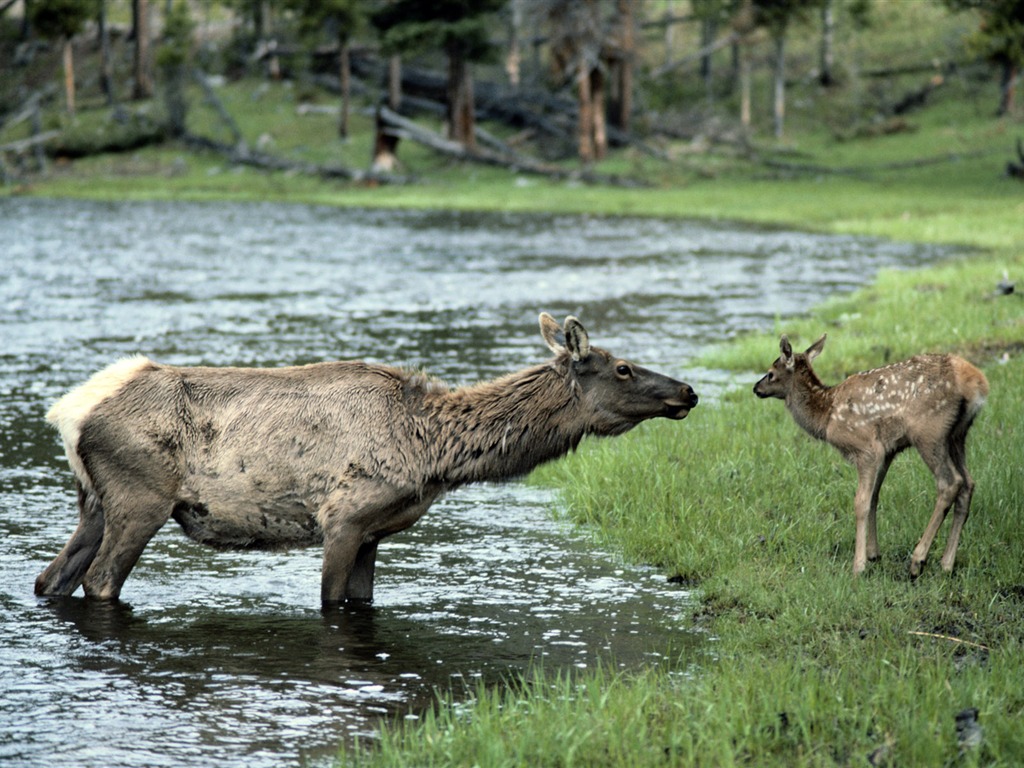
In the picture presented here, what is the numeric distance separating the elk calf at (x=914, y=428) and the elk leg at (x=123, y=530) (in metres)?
4.11

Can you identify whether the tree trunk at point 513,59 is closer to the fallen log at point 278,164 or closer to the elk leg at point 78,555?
the fallen log at point 278,164

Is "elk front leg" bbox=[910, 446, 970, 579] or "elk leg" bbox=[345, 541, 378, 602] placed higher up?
"elk front leg" bbox=[910, 446, 970, 579]

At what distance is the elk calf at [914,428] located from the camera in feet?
26.1

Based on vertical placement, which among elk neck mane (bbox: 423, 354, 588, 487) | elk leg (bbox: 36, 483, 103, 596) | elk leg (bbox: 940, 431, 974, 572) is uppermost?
elk neck mane (bbox: 423, 354, 588, 487)

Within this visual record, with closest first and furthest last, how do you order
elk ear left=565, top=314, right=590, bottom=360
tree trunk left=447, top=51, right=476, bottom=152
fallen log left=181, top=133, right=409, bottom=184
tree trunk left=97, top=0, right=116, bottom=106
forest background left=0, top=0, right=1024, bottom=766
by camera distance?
forest background left=0, top=0, right=1024, bottom=766 → elk ear left=565, top=314, right=590, bottom=360 → fallen log left=181, top=133, right=409, bottom=184 → tree trunk left=447, top=51, right=476, bottom=152 → tree trunk left=97, top=0, right=116, bottom=106

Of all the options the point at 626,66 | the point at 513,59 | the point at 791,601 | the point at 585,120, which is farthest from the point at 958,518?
the point at 513,59

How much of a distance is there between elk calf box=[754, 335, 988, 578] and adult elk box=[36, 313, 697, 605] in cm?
104

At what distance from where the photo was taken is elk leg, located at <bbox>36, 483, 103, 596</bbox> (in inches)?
326

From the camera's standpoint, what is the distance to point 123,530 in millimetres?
8023

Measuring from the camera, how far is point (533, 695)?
6.32m

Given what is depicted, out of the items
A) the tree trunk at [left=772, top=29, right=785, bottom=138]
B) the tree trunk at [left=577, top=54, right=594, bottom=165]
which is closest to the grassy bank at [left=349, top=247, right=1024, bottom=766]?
the tree trunk at [left=577, top=54, right=594, bottom=165]

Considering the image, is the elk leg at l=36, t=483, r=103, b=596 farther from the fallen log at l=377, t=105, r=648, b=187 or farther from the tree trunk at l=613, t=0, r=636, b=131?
the tree trunk at l=613, t=0, r=636, b=131

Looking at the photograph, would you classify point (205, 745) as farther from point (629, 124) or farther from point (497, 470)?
point (629, 124)

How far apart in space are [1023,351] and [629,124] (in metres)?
44.2
